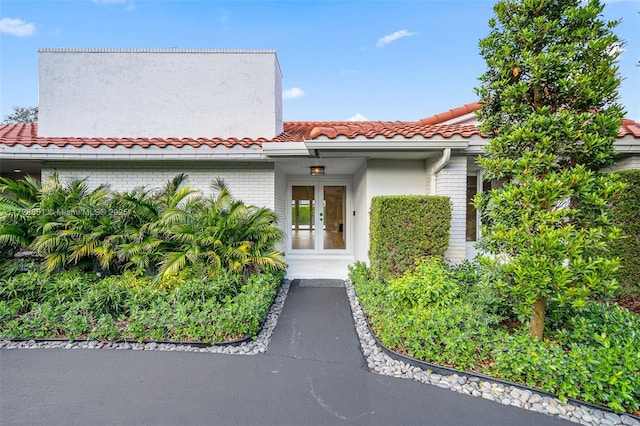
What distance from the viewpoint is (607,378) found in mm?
2750

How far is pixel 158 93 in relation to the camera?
8438 millimetres

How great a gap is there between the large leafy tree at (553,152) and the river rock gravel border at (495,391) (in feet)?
3.13

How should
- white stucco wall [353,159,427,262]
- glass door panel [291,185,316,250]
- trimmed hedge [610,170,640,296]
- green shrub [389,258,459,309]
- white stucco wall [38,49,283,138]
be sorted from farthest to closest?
glass door panel [291,185,316,250], white stucco wall [38,49,283,138], white stucco wall [353,159,427,262], trimmed hedge [610,170,640,296], green shrub [389,258,459,309]

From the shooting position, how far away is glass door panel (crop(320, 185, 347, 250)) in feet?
34.7

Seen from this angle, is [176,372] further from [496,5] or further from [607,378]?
[496,5]

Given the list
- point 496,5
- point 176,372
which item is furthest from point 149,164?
point 496,5

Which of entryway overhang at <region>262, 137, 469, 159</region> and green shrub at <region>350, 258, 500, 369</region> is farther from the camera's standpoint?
entryway overhang at <region>262, 137, 469, 159</region>

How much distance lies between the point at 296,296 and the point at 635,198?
723 cm

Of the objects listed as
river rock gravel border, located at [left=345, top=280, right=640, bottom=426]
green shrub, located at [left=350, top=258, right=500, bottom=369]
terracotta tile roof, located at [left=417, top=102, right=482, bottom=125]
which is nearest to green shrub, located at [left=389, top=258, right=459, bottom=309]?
green shrub, located at [left=350, top=258, right=500, bottom=369]

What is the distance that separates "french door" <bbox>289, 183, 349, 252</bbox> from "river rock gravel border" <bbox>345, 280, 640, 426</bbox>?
6583 millimetres

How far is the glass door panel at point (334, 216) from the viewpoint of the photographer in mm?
10562

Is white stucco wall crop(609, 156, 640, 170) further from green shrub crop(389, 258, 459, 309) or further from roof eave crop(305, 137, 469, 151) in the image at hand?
green shrub crop(389, 258, 459, 309)

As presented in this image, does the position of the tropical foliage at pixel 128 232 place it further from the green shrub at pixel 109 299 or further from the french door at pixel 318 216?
the french door at pixel 318 216

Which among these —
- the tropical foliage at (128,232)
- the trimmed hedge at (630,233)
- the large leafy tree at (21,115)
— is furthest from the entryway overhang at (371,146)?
the large leafy tree at (21,115)
